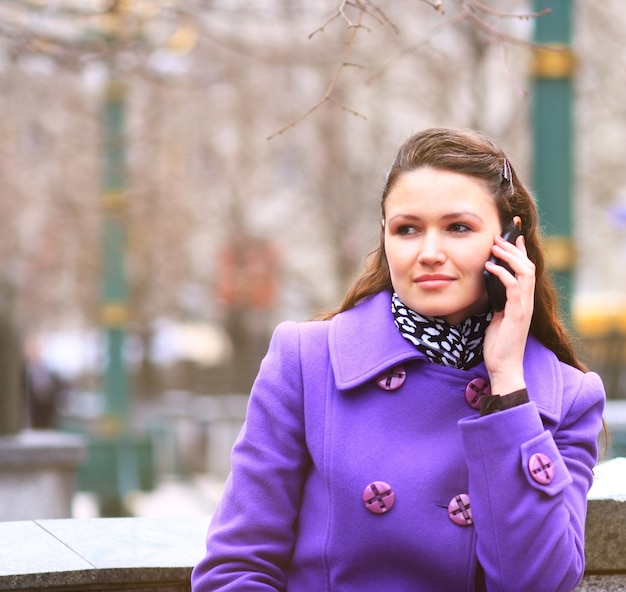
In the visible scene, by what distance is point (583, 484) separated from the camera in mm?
2525

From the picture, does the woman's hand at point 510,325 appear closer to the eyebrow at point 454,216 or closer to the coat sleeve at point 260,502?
the eyebrow at point 454,216

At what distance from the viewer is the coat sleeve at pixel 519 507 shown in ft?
7.73

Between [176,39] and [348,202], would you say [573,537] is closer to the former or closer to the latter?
[176,39]

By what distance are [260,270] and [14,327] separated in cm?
1584

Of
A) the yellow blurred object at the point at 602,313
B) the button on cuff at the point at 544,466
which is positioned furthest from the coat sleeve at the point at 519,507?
the yellow blurred object at the point at 602,313

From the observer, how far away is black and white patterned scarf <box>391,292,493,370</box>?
2590 millimetres

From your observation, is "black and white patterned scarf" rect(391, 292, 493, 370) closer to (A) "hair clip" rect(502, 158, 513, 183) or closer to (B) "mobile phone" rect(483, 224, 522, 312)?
(B) "mobile phone" rect(483, 224, 522, 312)

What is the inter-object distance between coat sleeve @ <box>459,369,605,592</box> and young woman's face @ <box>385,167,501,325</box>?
0.27 m

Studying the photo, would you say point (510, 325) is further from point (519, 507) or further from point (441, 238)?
point (519, 507)

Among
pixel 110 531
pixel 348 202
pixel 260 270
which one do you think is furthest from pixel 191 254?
pixel 110 531

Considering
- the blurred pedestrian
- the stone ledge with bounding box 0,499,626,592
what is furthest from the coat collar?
the blurred pedestrian

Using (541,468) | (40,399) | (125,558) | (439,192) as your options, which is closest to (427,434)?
(541,468)

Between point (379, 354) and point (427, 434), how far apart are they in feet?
0.62

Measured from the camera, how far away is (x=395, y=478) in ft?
8.12
